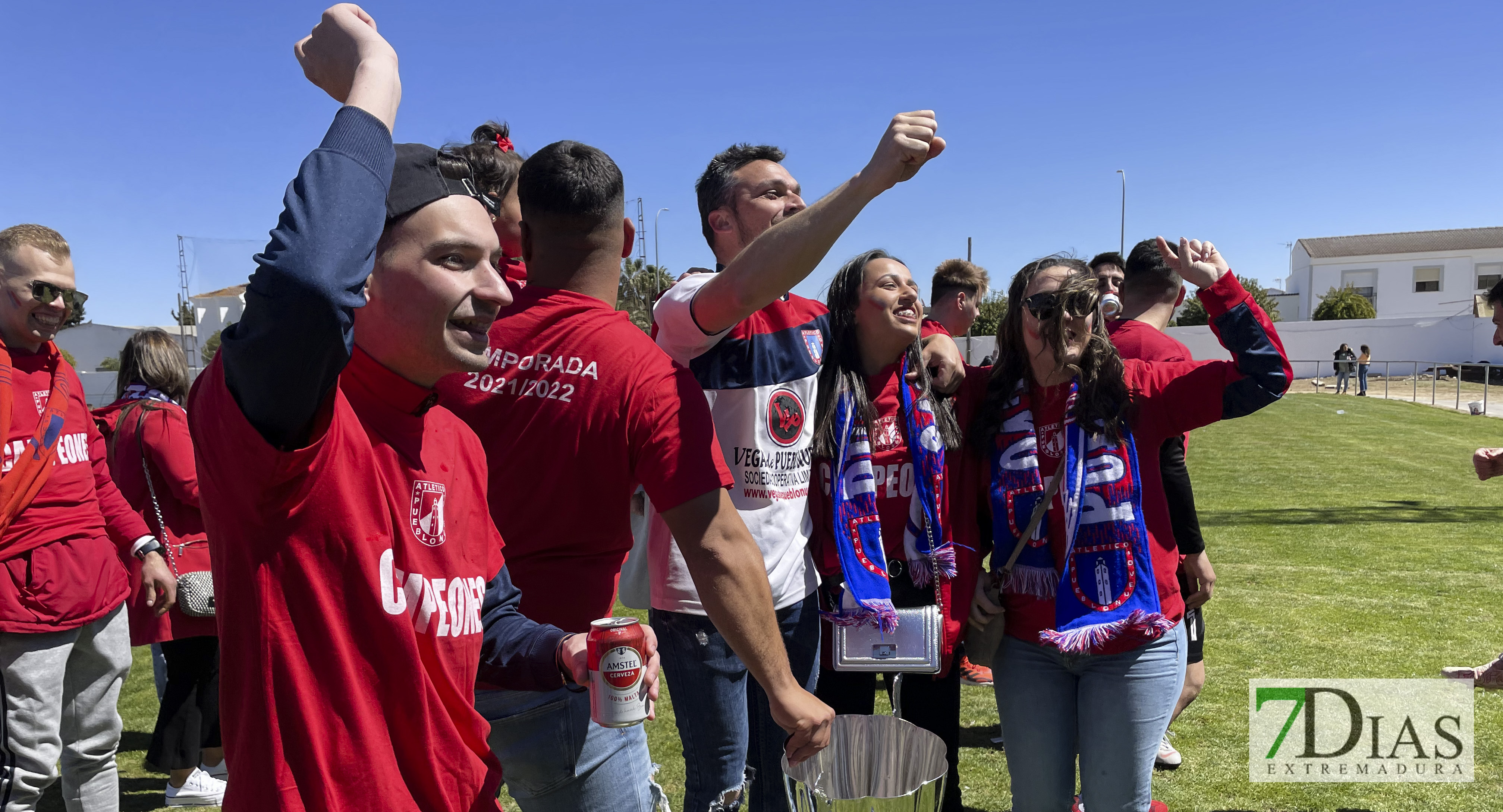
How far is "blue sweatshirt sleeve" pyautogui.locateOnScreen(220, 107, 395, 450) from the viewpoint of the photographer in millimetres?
1111

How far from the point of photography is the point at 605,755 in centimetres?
212

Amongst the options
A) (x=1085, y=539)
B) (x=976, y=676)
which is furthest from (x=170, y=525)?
(x=976, y=676)

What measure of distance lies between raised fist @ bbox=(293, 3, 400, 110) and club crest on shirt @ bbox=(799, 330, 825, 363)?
195cm

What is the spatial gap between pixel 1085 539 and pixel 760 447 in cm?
105

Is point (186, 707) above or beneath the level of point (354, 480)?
beneath

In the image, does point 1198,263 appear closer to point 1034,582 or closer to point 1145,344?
point 1145,344

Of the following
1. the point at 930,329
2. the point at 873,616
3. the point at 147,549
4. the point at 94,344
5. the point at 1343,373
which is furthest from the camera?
the point at 94,344

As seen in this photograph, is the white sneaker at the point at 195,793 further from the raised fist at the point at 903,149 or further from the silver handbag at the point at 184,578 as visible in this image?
the raised fist at the point at 903,149

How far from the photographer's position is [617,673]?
66.7 inches

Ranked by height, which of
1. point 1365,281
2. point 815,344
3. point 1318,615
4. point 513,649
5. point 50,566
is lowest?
point 1318,615

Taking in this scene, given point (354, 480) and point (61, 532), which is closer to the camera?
point (354, 480)

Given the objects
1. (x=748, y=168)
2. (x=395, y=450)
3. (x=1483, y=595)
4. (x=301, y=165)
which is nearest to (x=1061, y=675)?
(x=748, y=168)

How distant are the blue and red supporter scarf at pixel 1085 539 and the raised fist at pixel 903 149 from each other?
129 cm

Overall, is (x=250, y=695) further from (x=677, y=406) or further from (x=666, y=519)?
(x=677, y=406)
